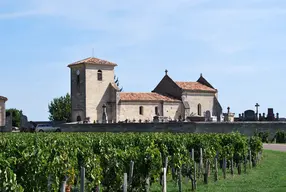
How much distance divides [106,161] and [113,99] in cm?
4785

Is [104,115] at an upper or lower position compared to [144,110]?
lower

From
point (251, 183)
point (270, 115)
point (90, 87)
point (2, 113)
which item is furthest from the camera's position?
point (2, 113)

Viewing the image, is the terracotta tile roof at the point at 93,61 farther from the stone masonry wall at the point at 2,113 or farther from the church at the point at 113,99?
the stone masonry wall at the point at 2,113

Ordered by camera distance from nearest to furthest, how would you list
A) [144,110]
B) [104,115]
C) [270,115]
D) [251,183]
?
1. [251,183]
2. [270,115]
3. [104,115]
4. [144,110]

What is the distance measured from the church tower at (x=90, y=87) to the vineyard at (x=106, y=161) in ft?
131

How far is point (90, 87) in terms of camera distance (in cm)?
6359

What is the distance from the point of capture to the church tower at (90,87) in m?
62.9

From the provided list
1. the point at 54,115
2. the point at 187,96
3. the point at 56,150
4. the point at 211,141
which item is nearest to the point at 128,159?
the point at 56,150

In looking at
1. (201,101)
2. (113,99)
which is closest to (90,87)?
(113,99)

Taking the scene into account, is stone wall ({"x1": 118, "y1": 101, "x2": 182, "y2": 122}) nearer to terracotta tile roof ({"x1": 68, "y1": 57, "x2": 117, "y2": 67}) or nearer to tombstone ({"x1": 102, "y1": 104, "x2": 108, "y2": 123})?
tombstone ({"x1": 102, "y1": 104, "x2": 108, "y2": 123})

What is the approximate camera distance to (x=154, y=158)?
1555cm

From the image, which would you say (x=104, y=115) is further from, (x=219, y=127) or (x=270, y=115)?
(x=219, y=127)

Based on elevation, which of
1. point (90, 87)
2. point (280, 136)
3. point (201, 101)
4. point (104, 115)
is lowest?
point (280, 136)

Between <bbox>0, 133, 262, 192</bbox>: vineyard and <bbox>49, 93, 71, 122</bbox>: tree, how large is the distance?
74574mm
